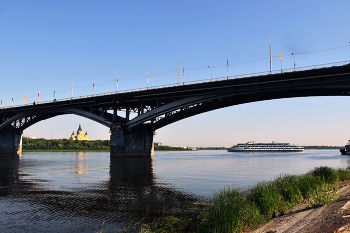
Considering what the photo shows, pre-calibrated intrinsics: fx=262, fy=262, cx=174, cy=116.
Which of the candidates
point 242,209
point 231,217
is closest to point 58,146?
point 242,209

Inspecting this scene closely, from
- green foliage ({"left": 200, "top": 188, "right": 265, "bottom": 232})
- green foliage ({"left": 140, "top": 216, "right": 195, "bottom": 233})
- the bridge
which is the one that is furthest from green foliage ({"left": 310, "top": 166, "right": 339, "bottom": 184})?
the bridge

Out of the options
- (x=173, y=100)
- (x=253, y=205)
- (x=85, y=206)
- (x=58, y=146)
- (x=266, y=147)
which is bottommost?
(x=266, y=147)

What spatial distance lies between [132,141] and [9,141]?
58.4m

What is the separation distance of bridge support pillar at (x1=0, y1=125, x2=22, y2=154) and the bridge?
24.5ft

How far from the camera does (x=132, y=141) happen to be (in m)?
69.1

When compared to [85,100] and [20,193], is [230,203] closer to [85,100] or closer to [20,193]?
[20,193]

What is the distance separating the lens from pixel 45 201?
14.9m

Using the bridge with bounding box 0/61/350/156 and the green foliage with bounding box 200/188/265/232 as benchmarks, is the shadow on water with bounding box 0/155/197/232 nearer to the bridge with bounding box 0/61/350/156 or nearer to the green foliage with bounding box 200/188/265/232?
the green foliage with bounding box 200/188/265/232

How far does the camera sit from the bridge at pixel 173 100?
44344 millimetres

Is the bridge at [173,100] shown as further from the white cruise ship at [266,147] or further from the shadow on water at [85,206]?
the white cruise ship at [266,147]

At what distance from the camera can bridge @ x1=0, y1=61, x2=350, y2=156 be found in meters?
44.3

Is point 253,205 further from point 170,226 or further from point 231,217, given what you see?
point 170,226

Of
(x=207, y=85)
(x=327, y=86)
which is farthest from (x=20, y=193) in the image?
(x=327, y=86)

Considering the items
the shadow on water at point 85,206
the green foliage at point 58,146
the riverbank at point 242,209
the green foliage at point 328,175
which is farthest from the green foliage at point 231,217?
the green foliage at point 58,146
